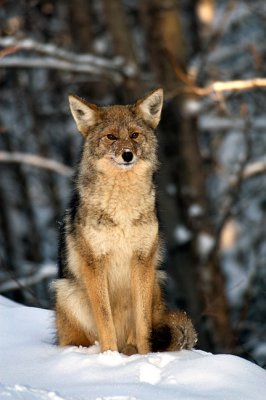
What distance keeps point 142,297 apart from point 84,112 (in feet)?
5.43

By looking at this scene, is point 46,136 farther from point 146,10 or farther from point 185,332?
point 185,332

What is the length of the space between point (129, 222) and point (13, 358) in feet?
4.61

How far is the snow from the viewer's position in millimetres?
5301

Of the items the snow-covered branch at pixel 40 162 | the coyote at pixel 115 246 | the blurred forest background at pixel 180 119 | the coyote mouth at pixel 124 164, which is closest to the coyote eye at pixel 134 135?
the coyote at pixel 115 246

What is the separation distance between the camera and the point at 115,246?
22.3 ft

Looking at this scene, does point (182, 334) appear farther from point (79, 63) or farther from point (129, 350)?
point (79, 63)

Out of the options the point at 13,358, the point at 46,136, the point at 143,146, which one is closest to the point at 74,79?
the point at 46,136

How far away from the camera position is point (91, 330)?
23.7 feet

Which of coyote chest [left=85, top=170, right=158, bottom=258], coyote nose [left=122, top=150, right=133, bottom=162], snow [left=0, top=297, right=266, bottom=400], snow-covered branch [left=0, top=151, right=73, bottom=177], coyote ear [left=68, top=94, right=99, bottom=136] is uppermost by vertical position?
coyote ear [left=68, top=94, right=99, bottom=136]

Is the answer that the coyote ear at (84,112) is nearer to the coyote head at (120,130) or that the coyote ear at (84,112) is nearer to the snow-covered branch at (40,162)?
the coyote head at (120,130)

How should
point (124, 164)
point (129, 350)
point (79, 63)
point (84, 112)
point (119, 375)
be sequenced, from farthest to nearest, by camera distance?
point (79, 63) < point (84, 112) < point (129, 350) < point (124, 164) < point (119, 375)

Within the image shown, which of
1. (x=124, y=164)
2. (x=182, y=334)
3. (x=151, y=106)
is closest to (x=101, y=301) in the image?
(x=182, y=334)

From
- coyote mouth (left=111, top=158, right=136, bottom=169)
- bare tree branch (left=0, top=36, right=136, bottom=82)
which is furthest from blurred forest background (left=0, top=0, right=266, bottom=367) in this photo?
coyote mouth (left=111, top=158, right=136, bottom=169)

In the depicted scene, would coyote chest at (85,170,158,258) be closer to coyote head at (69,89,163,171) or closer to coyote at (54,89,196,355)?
coyote at (54,89,196,355)
